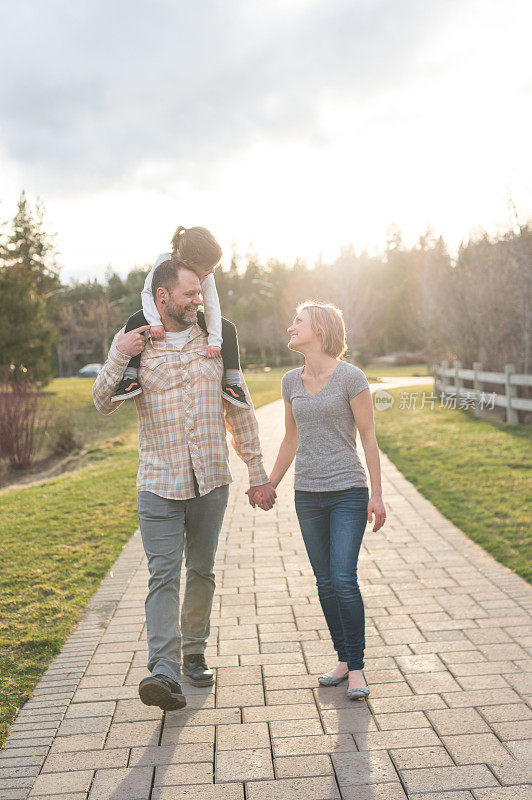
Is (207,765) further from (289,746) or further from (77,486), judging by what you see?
(77,486)

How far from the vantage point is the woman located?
12.1 feet

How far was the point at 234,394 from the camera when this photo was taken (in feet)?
12.4

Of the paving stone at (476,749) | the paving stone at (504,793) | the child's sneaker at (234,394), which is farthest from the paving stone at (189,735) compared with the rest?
the child's sneaker at (234,394)

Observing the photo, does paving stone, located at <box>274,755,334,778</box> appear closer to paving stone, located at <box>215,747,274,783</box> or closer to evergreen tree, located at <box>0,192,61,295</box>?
paving stone, located at <box>215,747,274,783</box>

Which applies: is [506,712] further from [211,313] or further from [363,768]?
[211,313]

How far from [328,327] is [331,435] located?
1.71 feet

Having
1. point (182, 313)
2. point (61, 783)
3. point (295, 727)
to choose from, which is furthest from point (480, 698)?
point (182, 313)

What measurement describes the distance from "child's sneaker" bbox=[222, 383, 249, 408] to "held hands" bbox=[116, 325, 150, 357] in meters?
0.47

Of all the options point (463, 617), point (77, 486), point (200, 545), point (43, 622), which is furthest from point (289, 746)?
point (77, 486)

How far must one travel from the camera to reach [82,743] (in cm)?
329

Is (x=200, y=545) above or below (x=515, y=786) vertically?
above

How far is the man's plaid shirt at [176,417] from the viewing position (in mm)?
3629

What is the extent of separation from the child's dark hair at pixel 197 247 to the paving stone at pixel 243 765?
210 centimetres

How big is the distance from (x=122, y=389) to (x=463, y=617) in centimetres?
260
